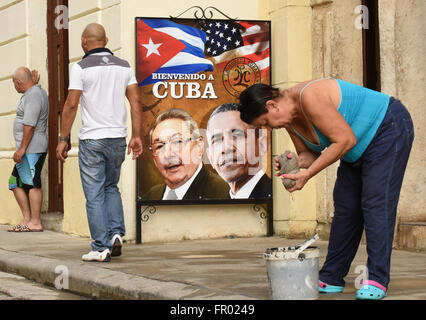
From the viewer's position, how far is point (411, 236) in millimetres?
8031

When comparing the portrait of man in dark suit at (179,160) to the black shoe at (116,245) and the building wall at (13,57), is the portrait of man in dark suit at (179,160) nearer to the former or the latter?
the black shoe at (116,245)

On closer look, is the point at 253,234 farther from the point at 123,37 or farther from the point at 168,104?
the point at 123,37

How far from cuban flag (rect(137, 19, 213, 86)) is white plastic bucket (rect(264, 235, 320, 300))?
14.1ft

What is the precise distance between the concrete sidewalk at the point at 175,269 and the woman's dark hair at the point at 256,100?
1039 millimetres

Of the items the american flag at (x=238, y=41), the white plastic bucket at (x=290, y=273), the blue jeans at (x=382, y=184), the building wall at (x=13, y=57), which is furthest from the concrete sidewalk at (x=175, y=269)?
the building wall at (x=13, y=57)

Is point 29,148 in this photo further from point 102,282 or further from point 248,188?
point 102,282

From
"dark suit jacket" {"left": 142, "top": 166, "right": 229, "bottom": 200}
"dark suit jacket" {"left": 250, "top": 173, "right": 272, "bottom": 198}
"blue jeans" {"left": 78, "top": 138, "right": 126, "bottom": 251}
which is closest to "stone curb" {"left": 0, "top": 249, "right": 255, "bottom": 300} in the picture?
"blue jeans" {"left": 78, "top": 138, "right": 126, "bottom": 251}

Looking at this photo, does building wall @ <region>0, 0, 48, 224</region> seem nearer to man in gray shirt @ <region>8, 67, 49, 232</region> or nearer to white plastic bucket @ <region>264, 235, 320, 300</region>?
man in gray shirt @ <region>8, 67, 49, 232</region>

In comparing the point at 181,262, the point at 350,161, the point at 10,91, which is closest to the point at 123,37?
the point at 181,262

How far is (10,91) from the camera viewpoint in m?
12.1

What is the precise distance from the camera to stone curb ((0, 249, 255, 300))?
5.37m

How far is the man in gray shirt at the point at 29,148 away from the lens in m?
10.6

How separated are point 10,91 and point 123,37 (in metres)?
3.56

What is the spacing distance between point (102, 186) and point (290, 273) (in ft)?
9.01
